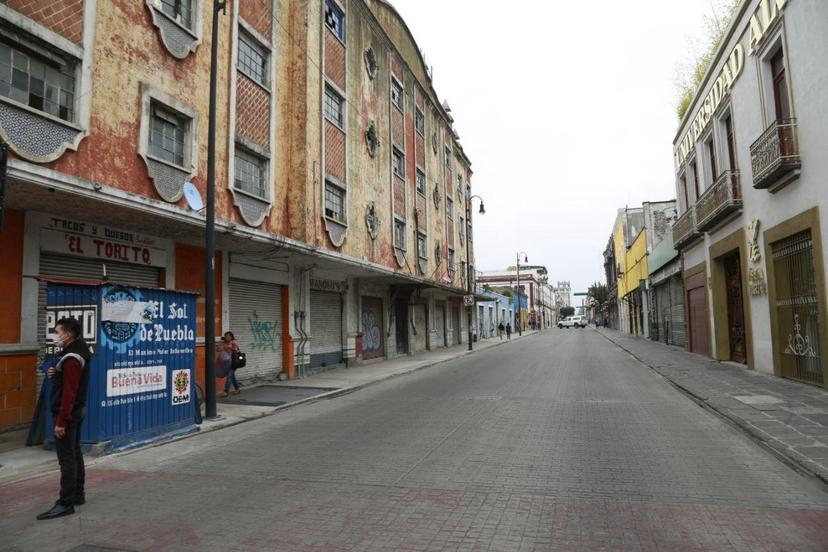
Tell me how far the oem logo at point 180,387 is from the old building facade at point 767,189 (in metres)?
11.9

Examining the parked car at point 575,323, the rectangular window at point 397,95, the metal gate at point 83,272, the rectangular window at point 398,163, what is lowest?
the parked car at point 575,323

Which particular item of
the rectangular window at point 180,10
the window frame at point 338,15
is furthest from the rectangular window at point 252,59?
the window frame at point 338,15

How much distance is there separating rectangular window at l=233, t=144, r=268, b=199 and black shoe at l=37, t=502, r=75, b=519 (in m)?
9.17

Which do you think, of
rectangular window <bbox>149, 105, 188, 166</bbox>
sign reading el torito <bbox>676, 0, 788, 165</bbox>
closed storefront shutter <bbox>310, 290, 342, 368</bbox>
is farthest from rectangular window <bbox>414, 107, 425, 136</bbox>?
rectangular window <bbox>149, 105, 188, 166</bbox>

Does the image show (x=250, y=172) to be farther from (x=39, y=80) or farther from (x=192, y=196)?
(x=39, y=80)

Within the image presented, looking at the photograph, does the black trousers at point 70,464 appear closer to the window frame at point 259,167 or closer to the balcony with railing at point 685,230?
the window frame at point 259,167

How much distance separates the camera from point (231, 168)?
12.7 m

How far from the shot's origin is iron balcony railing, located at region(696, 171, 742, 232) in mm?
15688

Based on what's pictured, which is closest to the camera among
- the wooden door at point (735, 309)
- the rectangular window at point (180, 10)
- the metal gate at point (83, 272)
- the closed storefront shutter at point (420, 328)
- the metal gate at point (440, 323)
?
the metal gate at point (83, 272)

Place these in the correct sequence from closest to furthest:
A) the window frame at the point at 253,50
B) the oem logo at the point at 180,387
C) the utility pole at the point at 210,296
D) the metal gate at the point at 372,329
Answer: the oem logo at the point at 180,387 < the utility pole at the point at 210,296 < the window frame at the point at 253,50 < the metal gate at the point at 372,329

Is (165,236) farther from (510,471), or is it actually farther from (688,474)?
(688,474)

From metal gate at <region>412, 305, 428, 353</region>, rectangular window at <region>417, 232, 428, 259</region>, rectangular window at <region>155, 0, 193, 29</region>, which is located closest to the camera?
rectangular window at <region>155, 0, 193, 29</region>

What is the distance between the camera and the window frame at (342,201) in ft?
56.7

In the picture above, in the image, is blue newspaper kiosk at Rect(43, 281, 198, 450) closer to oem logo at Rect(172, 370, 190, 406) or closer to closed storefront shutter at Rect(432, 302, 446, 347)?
oem logo at Rect(172, 370, 190, 406)
